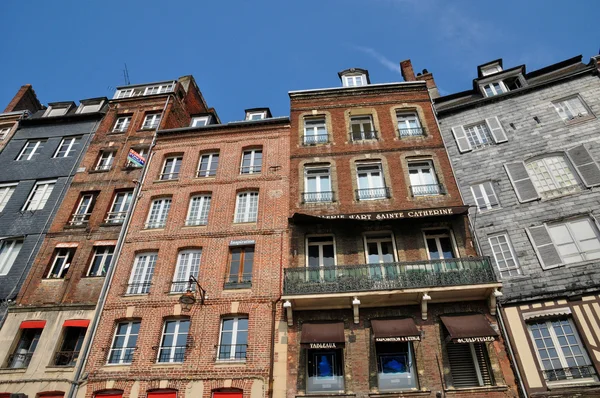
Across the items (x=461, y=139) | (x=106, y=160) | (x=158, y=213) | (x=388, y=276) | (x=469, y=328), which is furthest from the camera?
(x=106, y=160)

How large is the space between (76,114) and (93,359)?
14818mm

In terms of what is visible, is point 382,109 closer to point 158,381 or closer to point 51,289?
point 158,381

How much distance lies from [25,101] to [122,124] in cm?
942

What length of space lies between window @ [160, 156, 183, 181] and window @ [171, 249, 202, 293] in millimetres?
4586

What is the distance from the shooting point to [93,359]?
42.1 feet

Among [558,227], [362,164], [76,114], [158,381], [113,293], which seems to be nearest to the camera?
[158,381]

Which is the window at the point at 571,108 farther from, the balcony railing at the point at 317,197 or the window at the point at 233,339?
the window at the point at 233,339

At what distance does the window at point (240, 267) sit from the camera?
45.9ft

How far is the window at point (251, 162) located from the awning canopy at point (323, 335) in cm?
804

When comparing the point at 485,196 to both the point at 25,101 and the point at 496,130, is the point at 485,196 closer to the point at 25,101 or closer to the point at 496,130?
the point at 496,130

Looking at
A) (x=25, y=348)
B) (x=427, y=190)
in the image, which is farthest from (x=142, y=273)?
(x=427, y=190)

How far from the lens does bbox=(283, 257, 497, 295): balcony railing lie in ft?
40.4

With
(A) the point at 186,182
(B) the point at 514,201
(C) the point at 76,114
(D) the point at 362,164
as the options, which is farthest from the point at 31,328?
(B) the point at 514,201

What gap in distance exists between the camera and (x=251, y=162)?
18.1m
